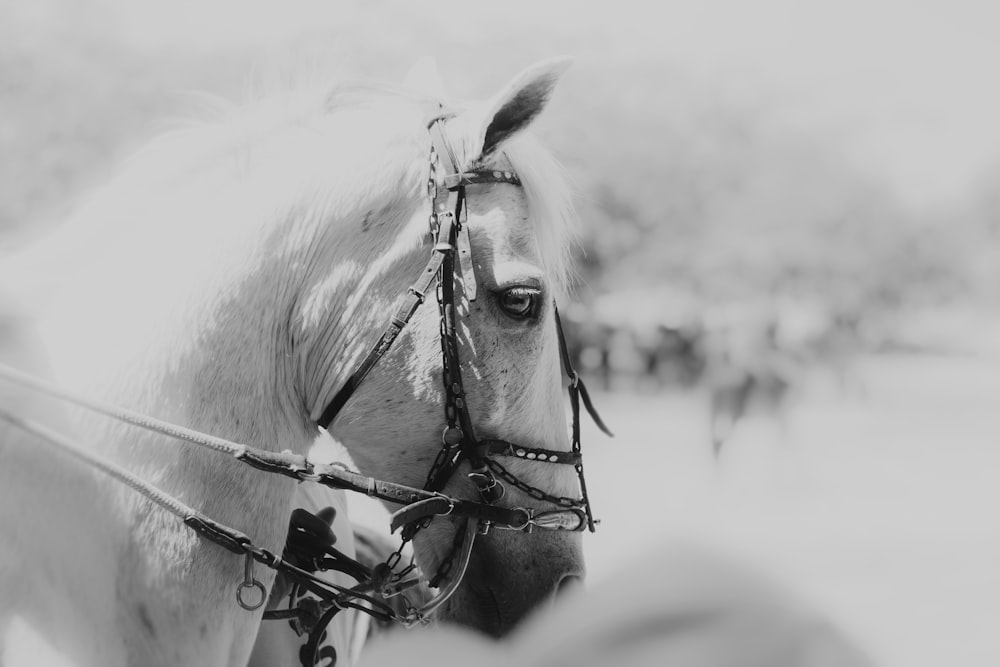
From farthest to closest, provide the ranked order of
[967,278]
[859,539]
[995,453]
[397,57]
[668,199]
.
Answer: [967,278]
[668,199]
[995,453]
[397,57]
[859,539]

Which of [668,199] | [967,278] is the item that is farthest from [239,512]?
[967,278]

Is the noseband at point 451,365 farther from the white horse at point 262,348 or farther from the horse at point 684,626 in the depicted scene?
the horse at point 684,626

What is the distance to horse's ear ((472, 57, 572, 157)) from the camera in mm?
2045

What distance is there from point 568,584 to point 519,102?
121 cm

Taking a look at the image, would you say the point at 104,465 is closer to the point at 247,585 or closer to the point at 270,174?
the point at 247,585

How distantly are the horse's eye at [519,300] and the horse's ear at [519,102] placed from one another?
1.12ft

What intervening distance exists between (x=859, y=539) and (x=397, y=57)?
755 centimetres

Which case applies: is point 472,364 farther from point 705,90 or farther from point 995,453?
point 705,90

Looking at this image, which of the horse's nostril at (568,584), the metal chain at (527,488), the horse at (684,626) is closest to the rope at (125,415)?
the metal chain at (527,488)

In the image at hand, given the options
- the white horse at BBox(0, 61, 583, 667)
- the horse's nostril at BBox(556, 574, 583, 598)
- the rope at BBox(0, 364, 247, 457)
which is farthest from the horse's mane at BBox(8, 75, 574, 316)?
the horse's nostril at BBox(556, 574, 583, 598)

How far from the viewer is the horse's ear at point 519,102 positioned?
6.71 ft

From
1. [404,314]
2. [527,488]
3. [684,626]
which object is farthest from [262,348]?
[684,626]

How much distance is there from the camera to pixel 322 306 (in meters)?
2.10

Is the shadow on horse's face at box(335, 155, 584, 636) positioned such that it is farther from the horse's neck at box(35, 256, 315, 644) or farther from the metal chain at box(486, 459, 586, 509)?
the horse's neck at box(35, 256, 315, 644)
